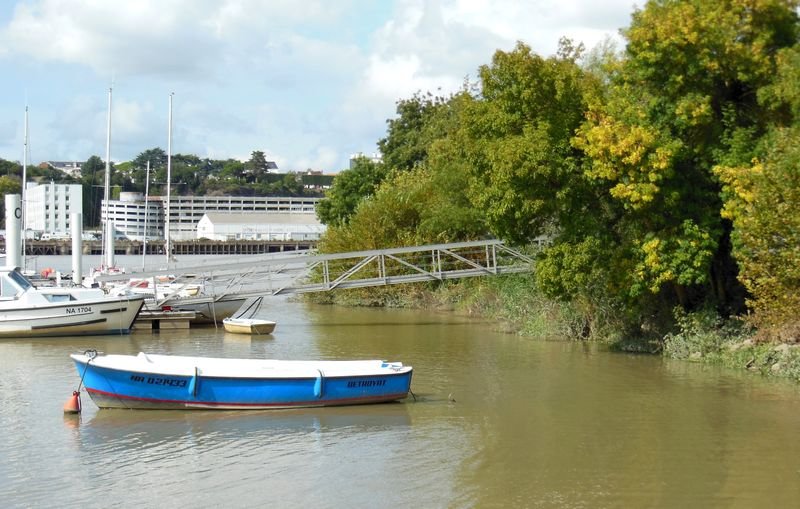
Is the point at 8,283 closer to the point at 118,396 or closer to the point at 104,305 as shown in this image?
the point at 104,305

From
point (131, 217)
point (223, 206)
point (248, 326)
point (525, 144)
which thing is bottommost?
point (248, 326)

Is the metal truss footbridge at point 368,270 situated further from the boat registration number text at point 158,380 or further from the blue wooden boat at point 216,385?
the boat registration number text at point 158,380

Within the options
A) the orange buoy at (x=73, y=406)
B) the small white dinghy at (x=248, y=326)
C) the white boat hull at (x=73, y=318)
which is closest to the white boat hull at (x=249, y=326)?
the small white dinghy at (x=248, y=326)

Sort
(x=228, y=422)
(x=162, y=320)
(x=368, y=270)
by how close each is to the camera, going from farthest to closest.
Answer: (x=368, y=270) → (x=162, y=320) → (x=228, y=422)

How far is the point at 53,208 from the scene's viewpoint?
438ft

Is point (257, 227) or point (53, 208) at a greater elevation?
point (53, 208)

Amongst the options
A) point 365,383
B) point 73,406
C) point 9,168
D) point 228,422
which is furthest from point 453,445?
point 9,168

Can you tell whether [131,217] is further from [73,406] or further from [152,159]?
[73,406]

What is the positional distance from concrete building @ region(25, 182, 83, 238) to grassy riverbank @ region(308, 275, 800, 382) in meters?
90.5

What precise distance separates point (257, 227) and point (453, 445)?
12371 cm

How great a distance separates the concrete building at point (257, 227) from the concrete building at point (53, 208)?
19.5m

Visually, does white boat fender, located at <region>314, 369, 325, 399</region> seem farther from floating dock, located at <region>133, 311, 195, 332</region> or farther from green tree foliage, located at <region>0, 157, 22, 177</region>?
green tree foliage, located at <region>0, 157, 22, 177</region>

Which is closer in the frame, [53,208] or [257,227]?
[53,208]

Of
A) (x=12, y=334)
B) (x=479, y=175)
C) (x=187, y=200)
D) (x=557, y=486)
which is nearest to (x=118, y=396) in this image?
(x=557, y=486)
